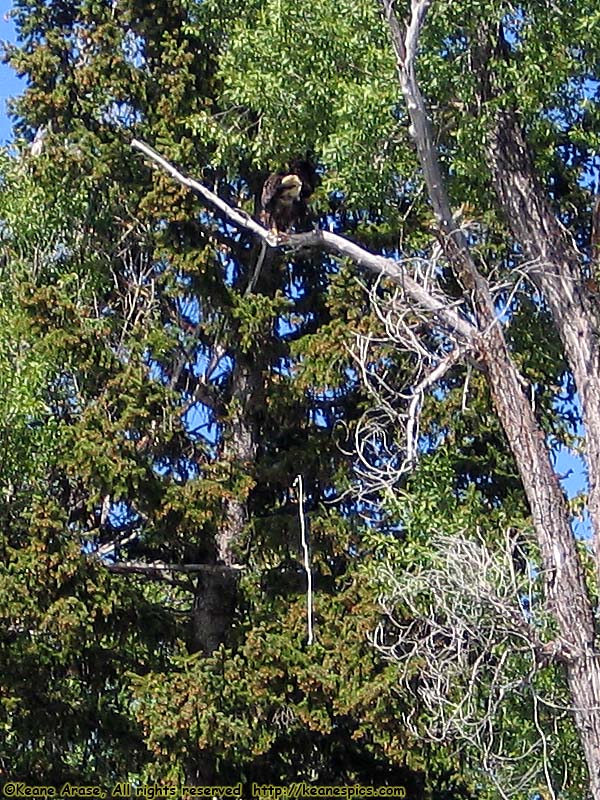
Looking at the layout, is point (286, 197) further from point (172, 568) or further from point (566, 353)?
point (172, 568)

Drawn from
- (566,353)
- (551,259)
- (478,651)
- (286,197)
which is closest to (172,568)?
(478,651)

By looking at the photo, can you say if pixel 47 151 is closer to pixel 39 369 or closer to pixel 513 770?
pixel 39 369

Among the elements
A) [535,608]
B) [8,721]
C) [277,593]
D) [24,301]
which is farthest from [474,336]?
[8,721]

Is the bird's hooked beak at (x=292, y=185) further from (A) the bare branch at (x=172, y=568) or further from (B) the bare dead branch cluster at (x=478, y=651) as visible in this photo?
(B) the bare dead branch cluster at (x=478, y=651)

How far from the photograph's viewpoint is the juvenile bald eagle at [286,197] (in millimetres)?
12734

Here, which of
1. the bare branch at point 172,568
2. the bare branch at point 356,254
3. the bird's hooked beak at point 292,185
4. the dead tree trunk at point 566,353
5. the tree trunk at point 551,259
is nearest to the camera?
the dead tree trunk at point 566,353

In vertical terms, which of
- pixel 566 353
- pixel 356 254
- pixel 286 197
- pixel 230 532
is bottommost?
pixel 230 532

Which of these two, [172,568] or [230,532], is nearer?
[172,568]

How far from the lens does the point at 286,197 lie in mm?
12781

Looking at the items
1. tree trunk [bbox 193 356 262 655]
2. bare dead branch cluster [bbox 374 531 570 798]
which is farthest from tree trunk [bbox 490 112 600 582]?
tree trunk [bbox 193 356 262 655]

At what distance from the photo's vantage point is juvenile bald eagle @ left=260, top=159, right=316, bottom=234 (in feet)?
41.8

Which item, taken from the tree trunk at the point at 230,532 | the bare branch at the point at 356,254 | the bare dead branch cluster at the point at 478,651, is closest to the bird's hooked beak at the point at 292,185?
the bare branch at the point at 356,254

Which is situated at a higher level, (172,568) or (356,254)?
(356,254)

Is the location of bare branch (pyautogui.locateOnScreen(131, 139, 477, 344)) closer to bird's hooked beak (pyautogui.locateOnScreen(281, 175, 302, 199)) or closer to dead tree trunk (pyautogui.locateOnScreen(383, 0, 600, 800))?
dead tree trunk (pyautogui.locateOnScreen(383, 0, 600, 800))
